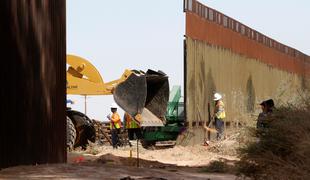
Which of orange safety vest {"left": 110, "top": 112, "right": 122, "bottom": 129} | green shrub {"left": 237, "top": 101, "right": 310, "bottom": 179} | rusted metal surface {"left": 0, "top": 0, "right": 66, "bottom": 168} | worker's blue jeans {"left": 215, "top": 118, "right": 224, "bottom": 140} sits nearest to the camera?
green shrub {"left": 237, "top": 101, "right": 310, "bottom": 179}

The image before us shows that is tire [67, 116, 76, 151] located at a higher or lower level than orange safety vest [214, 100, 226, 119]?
lower

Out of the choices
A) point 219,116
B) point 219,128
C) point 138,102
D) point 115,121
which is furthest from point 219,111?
point 138,102

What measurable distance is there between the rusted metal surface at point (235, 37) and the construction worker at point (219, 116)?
2.12 metres

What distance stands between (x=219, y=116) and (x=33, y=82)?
43.3ft

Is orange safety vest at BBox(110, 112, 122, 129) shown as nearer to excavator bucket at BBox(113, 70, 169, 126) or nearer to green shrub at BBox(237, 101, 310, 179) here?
excavator bucket at BBox(113, 70, 169, 126)

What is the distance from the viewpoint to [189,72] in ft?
84.0

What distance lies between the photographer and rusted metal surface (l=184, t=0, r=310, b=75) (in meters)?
26.0

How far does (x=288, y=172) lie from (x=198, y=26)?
52.7 feet

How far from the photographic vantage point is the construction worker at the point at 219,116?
2667cm

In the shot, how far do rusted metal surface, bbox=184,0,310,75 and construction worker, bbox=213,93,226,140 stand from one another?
2118 mm

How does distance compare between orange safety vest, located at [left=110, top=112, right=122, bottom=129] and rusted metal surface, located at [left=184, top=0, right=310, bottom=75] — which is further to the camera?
orange safety vest, located at [left=110, top=112, right=122, bottom=129]

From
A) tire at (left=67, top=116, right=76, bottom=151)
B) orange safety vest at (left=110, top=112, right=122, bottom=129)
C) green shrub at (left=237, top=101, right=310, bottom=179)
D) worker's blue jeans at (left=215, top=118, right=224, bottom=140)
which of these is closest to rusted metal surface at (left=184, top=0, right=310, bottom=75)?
worker's blue jeans at (left=215, top=118, right=224, bottom=140)

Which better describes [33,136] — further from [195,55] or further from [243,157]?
[195,55]

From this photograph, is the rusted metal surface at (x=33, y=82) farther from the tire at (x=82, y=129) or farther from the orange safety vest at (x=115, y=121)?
the orange safety vest at (x=115, y=121)
